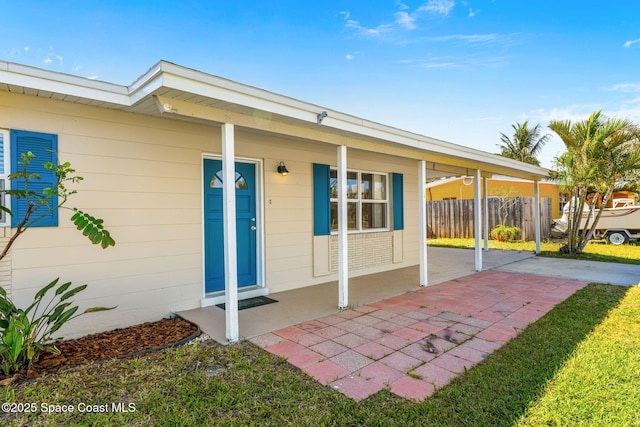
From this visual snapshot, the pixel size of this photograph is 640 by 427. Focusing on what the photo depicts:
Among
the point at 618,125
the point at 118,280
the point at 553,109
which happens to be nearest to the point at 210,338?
the point at 118,280

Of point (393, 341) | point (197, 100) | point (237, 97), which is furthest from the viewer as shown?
point (393, 341)

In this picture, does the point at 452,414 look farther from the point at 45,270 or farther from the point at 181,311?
the point at 45,270

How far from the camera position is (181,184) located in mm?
4418

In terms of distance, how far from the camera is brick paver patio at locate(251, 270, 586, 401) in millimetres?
2812

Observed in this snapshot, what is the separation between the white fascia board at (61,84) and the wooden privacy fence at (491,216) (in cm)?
1409

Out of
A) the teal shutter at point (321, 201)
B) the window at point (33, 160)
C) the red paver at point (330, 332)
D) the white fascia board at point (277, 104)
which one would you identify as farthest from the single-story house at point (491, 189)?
the window at point (33, 160)

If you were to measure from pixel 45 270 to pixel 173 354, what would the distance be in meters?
1.63

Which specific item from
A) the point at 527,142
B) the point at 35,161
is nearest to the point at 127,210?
the point at 35,161

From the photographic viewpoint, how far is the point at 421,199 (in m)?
6.07

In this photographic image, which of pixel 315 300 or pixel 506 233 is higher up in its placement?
pixel 506 233

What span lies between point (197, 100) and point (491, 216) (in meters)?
14.2

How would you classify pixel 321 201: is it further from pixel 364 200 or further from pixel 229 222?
pixel 229 222

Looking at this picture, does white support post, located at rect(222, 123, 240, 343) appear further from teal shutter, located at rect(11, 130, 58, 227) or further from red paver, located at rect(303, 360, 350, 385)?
teal shutter, located at rect(11, 130, 58, 227)

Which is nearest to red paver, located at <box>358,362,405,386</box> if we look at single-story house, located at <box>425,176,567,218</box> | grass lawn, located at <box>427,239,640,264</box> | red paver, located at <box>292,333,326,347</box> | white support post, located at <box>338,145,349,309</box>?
red paver, located at <box>292,333,326,347</box>
